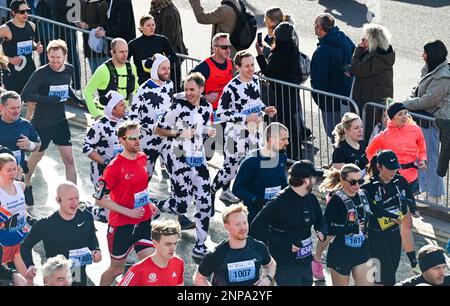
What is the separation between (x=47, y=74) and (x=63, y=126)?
25.4 inches

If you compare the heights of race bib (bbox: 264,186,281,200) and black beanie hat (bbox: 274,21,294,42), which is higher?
black beanie hat (bbox: 274,21,294,42)

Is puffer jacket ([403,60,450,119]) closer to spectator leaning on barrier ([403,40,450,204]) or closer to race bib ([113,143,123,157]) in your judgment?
spectator leaning on barrier ([403,40,450,204])

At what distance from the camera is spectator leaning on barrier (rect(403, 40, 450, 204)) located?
15.8m

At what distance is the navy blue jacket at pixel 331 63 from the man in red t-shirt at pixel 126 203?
4178 millimetres

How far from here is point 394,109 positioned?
48.4 feet

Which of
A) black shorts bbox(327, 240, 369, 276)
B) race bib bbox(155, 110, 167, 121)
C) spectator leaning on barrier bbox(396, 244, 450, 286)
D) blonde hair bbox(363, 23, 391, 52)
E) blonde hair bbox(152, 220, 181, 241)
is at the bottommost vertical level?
black shorts bbox(327, 240, 369, 276)

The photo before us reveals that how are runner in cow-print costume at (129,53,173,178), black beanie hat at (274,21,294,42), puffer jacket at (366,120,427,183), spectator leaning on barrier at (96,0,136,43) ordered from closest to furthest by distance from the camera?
puffer jacket at (366,120,427,183) < runner in cow-print costume at (129,53,173,178) < black beanie hat at (274,21,294,42) < spectator leaning on barrier at (96,0,136,43)

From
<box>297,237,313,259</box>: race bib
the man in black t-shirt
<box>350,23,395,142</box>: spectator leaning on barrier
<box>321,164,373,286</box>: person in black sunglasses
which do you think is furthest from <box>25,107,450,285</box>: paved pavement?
the man in black t-shirt

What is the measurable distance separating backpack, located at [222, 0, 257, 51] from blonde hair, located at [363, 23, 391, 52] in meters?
2.17

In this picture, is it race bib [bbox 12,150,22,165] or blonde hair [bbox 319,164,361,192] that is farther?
race bib [bbox 12,150,22,165]

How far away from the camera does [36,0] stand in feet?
66.9

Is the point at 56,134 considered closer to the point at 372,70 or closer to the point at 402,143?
the point at 372,70
